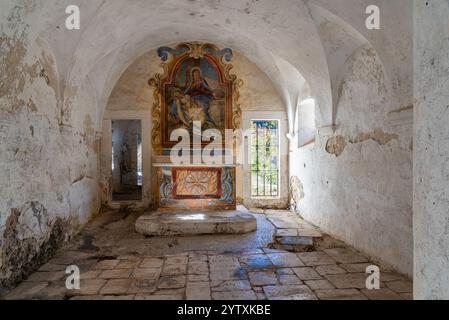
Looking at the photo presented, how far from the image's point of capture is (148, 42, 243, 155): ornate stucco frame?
8180 millimetres

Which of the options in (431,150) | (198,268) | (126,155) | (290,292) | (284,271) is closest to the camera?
(431,150)

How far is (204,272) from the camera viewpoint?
3889 mm

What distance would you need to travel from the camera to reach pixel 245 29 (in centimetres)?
623

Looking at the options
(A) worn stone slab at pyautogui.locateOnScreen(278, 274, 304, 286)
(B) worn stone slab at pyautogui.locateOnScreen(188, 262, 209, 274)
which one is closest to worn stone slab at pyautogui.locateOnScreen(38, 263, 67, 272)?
(B) worn stone slab at pyautogui.locateOnScreen(188, 262, 209, 274)

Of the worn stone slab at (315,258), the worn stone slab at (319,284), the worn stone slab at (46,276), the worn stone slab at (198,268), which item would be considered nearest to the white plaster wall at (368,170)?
the worn stone slab at (315,258)

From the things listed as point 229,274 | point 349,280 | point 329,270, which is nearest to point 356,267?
point 329,270

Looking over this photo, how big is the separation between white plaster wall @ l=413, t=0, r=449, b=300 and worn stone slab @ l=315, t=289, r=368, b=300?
1567 millimetres

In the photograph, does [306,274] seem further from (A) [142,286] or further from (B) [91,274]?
(B) [91,274]

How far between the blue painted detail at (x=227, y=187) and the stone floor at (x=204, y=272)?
1.38m

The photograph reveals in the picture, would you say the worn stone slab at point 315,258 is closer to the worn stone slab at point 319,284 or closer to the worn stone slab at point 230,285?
the worn stone slab at point 319,284

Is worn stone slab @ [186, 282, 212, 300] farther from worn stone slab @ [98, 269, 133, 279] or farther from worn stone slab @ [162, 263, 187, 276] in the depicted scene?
worn stone slab @ [98, 269, 133, 279]

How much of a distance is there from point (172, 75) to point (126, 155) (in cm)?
505

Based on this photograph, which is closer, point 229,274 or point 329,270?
point 229,274

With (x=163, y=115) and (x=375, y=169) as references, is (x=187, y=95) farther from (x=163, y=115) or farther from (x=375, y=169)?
(x=375, y=169)
